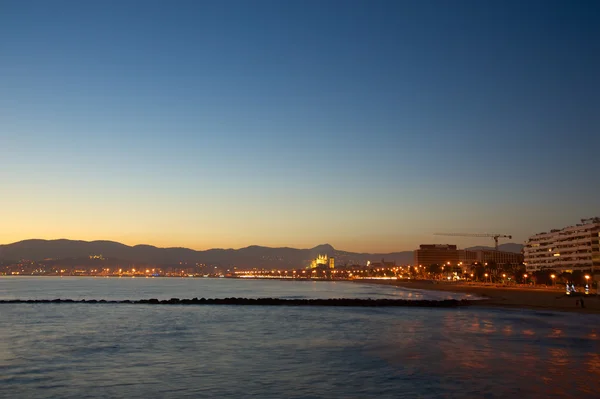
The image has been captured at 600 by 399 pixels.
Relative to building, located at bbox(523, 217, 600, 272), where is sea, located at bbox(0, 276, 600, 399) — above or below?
below

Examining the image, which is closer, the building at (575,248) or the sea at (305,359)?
the sea at (305,359)

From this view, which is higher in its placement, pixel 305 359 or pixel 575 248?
pixel 575 248

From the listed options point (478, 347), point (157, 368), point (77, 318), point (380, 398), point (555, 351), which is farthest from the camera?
point (77, 318)

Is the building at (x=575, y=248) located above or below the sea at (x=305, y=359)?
above

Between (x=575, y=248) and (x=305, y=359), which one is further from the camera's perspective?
(x=575, y=248)

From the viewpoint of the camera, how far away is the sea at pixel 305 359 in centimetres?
2109

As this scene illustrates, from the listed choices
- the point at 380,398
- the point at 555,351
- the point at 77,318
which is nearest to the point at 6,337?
the point at 77,318

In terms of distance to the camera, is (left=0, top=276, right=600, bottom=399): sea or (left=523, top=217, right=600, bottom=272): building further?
(left=523, top=217, right=600, bottom=272): building

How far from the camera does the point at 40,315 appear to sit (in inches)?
2409

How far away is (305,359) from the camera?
28766mm

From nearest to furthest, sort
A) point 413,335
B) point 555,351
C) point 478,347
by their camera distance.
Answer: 1. point 555,351
2. point 478,347
3. point 413,335

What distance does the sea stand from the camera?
69.2ft

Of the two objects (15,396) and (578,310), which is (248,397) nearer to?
(15,396)

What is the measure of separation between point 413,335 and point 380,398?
20.6m
